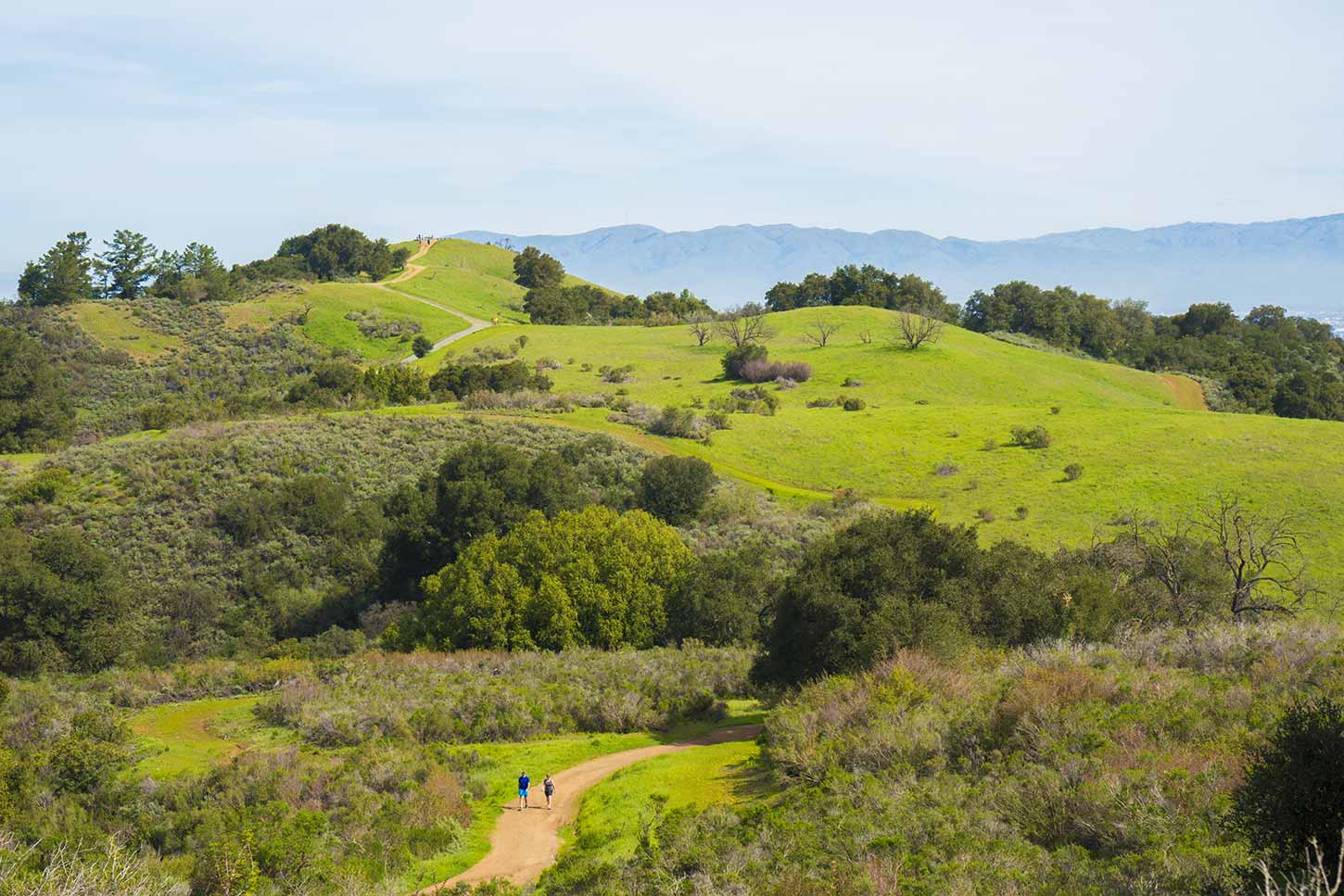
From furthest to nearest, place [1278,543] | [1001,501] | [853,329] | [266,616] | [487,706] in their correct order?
[853,329] < [1001,501] < [266,616] < [1278,543] < [487,706]

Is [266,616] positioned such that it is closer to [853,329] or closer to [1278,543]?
[1278,543]

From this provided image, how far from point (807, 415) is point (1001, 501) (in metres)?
18.7

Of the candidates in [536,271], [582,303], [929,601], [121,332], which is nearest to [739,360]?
[582,303]

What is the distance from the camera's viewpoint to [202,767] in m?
20.0

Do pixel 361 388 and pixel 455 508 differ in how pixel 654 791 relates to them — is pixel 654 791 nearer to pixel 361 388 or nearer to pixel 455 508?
pixel 455 508

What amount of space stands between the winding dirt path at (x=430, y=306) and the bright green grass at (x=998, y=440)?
8352mm

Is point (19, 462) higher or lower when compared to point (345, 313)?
lower

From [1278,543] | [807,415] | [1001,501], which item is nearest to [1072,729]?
[1278,543]

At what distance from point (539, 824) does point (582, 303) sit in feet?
342

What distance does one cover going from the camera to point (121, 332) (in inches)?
3762

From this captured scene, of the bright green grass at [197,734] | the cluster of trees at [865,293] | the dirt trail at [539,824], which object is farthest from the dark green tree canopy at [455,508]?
the cluster of trees at [865,293]

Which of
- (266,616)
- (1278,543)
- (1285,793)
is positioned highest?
(1285,793)

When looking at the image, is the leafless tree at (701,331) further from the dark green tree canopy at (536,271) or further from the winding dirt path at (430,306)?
the dark green tree canopy at (536,271)

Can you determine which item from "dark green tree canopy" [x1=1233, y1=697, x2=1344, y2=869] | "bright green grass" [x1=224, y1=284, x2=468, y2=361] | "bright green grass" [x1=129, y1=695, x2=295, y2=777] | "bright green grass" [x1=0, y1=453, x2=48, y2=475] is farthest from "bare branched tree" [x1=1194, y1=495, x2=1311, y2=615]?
"bright green grass" [x1=224, y1=284, x2=468, y2=361]
